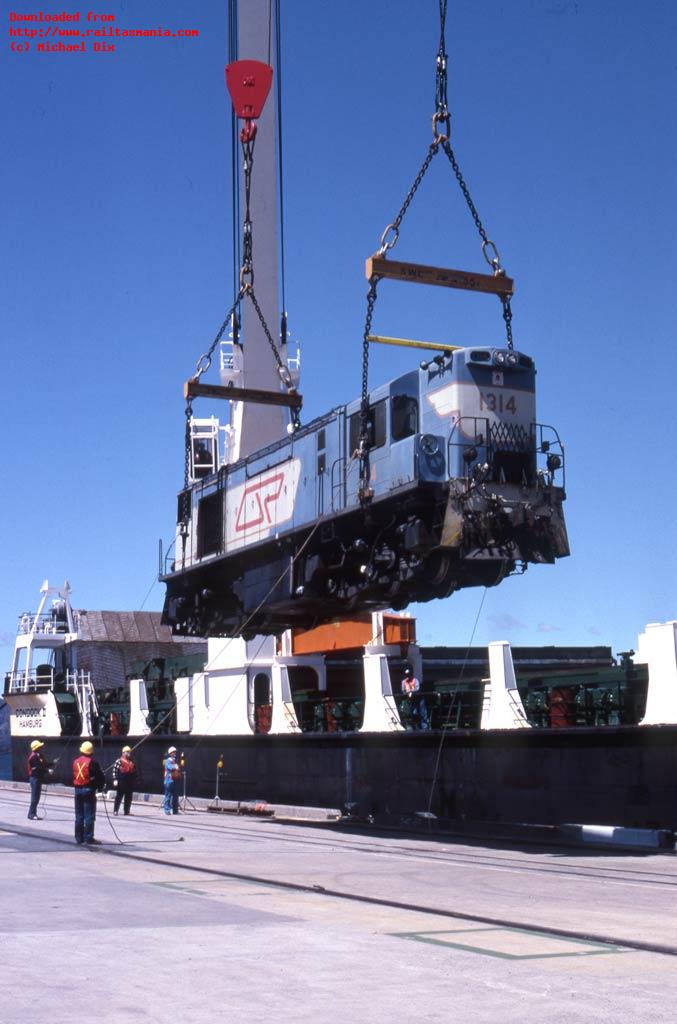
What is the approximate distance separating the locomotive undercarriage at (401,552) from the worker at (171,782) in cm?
550

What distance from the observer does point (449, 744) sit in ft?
78.4

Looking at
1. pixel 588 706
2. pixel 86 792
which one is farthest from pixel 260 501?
pixel 86 792

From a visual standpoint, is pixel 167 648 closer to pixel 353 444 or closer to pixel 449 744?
pixel 449 744

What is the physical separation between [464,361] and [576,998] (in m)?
13.1

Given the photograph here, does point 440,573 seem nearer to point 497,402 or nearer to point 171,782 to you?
point 497,402

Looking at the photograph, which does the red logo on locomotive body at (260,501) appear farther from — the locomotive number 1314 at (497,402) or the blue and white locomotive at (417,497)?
the locomotive number 1314 at (497,402)

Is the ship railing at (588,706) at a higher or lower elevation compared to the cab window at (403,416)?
lower

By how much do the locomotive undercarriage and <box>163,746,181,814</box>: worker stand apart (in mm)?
5505

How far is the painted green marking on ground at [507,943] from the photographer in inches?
342

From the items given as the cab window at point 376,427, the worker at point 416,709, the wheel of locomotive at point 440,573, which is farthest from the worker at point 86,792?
the worker at point 416,709

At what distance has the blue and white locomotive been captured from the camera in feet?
61.6

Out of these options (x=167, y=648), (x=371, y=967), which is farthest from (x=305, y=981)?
(x=167, y=648)

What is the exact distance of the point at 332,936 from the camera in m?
9.37

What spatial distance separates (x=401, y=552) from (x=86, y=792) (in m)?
6.05
